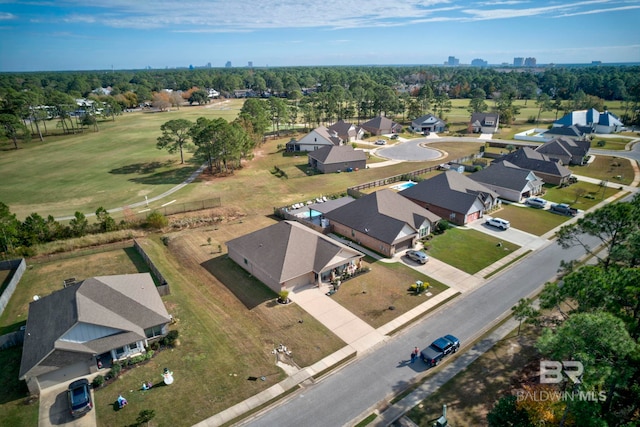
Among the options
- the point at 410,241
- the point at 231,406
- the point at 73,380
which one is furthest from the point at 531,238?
the point at 73,380

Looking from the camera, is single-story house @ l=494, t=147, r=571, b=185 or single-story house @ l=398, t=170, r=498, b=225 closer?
single-story house @ l=398, t=170, r=498, b=225

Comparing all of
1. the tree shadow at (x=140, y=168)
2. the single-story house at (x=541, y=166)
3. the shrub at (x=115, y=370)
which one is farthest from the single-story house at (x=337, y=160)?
the shrub at (x=115, y=370)

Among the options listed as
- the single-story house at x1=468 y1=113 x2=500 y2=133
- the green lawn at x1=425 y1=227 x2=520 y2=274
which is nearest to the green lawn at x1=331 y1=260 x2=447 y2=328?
the green lawn at x1=425 y1=227 x2=520 y2=274

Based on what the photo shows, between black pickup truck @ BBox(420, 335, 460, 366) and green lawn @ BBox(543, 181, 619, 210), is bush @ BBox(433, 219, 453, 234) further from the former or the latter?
green lawn @ BBox(543, 181, 619, 210)

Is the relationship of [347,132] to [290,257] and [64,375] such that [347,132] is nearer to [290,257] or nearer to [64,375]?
[290,257]

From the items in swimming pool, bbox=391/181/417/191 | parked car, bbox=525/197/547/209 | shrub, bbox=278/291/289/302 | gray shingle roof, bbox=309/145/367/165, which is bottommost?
shrub, bbox=278/291/289/302

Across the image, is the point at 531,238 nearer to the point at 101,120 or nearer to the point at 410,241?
the point at 410,241

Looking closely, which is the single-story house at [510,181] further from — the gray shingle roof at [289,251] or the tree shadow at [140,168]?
the tree shadow at [140,168]

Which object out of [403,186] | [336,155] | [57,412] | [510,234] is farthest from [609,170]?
[57,412]
